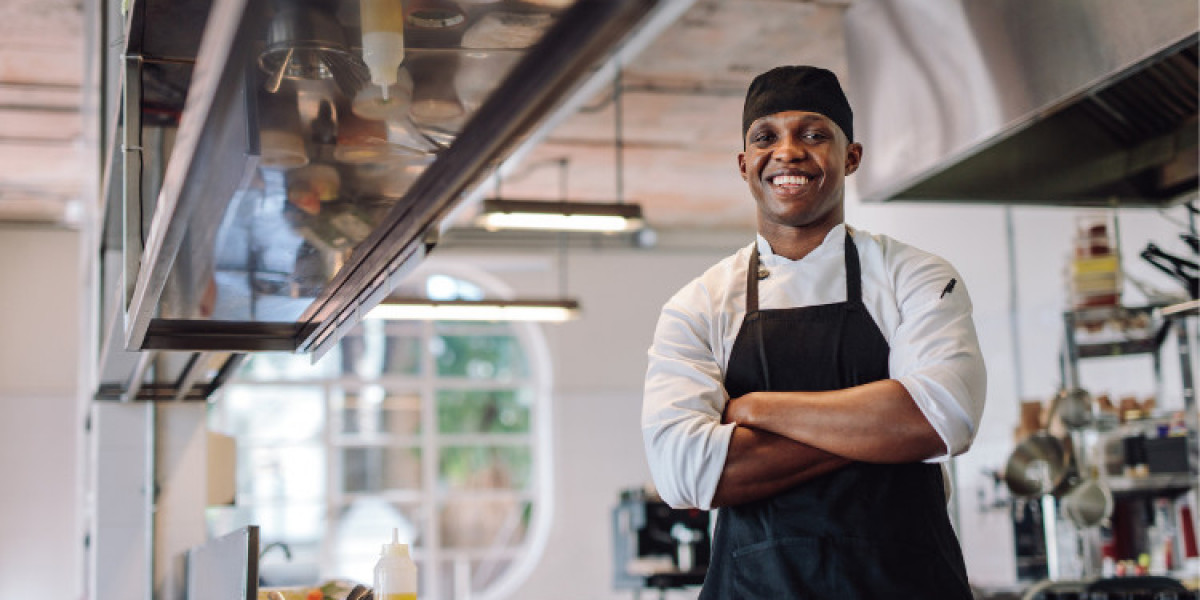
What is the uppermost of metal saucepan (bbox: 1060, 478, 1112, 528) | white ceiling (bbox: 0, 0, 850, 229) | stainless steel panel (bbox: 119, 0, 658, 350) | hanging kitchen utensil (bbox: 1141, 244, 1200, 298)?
white ceiling (bbox: 0, 0, 850, 229)

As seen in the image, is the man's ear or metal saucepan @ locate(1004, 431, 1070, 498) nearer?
the man's ear

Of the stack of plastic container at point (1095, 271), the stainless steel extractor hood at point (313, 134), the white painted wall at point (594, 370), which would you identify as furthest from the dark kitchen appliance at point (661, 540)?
the stainless steel extractor hood at point (313, 134)

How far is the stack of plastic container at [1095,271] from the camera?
382cm

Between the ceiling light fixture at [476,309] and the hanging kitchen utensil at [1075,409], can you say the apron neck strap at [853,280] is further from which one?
the ceiling light fixture at [476,309]

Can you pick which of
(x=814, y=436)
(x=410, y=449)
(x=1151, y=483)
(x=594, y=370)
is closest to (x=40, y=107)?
(x=410, y=449)

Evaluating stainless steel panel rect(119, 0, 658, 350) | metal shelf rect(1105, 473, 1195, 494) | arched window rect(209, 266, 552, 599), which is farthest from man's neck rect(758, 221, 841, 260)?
arched window rect(209, 266, 552, 599)

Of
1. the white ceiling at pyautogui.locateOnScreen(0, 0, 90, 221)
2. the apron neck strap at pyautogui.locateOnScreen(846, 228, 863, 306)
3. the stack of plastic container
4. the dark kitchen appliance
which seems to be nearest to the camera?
the apron neck strap at pyautogui.locateOnScreen(846, 228, 863, 306)

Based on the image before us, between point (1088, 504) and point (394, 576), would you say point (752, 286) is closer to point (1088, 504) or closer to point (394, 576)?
point (394, 576)

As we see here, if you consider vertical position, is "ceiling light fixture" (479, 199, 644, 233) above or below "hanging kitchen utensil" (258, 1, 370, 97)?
above

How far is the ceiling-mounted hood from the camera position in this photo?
2578 millimetres

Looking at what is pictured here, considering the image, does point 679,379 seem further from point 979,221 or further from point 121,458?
point 979,221

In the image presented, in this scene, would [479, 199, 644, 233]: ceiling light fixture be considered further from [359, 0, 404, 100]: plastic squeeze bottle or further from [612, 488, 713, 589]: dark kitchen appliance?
[359, 0, 404, 100]: plastic squeeze bottle

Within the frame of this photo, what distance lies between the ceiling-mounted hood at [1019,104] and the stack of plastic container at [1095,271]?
0.96ft

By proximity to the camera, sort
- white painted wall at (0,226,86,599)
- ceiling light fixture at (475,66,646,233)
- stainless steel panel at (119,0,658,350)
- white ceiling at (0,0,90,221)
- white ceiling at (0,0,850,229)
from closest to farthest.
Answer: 1. stainless steel panel at (119,0,658,350)
2. ceiling light fixture at (475,66,646,233)
3. white ceiling at (0,0,90,221)
4. white ceiling at (0,0,850,229)
5. white painted wall at (0,226,86,599)
